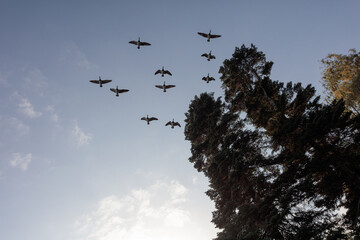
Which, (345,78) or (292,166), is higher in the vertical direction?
(345,78)

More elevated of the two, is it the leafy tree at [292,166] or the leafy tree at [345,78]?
the leafy tree at [345,78]

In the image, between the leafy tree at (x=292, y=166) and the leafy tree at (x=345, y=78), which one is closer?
the leafy tree at (x=292, y=166)

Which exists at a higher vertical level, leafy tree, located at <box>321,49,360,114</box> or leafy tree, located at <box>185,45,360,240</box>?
leafy tree, located at <box>321,49,360,114</box>

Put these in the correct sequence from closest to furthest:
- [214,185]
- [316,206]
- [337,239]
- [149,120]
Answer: [337,239] < [316,206] < [214,185] < [149,120]

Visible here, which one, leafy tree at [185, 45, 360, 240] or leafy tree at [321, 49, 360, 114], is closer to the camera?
leafy tree at [185, 45, 360, 240]

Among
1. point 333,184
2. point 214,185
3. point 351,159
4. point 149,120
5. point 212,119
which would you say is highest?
point 149,120

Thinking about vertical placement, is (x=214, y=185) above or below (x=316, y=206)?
above

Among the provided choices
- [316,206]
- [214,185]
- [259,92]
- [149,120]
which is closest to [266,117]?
[259,92]

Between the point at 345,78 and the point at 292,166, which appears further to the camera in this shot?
the point at 345,78

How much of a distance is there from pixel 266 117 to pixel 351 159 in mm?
3650

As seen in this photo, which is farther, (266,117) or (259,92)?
(259,92)

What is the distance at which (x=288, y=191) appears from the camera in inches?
300

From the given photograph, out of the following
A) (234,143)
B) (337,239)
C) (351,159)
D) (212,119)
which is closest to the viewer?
(337,239)

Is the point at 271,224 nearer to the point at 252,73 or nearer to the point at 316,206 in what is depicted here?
the point at 316,206
